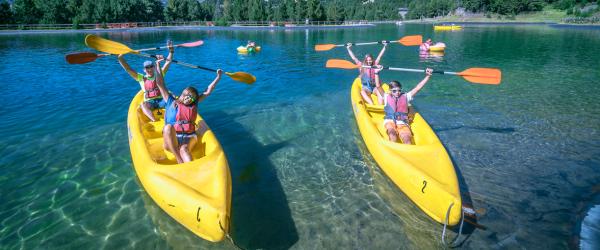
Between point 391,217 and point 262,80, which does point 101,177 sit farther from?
point 262,80

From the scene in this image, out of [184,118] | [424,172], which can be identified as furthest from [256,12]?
[424,172]

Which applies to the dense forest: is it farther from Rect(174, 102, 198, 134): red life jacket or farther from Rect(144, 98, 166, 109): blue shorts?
Rect(174, 102, 198, 134): red life jacket

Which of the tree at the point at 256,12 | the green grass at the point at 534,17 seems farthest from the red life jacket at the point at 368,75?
the green grass at the point at 534,17

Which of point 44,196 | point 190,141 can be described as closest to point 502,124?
point 190,141

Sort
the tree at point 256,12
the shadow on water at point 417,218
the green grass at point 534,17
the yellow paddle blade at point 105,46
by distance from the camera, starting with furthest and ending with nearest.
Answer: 1. the green grass at point 534,17
2. the tree at point 256,12
3. the yellow paddle blade at point 105,46
4. the shadow on water at point 417,218

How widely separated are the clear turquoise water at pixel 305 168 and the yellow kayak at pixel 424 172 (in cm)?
37

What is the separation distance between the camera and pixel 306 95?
1117 centimetres

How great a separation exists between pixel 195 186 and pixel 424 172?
10.1ft

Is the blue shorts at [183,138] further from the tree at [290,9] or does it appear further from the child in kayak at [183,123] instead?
the tree at [290,9]

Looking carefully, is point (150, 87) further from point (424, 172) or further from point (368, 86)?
point (424, 172)

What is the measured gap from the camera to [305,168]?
609 cm

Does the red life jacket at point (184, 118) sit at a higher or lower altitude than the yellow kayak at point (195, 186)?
higher

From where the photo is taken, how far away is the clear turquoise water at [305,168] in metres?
4.31

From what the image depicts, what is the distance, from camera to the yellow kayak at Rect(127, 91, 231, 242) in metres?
3.63
